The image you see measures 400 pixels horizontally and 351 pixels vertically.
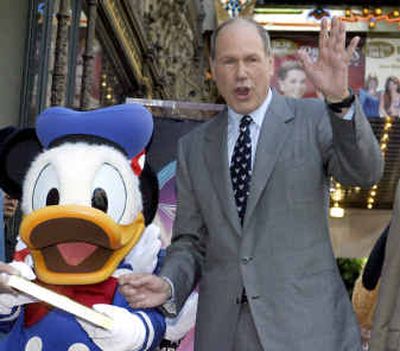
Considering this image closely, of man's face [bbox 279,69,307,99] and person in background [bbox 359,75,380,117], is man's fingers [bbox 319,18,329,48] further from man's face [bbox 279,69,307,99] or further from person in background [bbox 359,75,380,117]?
person in background [bbox 359,75,380,117]

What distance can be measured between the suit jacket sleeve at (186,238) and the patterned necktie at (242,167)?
261 mm

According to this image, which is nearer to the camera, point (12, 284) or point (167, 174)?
point (12, 284)

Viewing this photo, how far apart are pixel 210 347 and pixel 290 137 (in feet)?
2.83

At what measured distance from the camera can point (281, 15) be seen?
18844 millimetres

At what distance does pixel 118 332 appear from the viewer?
11.5 ft

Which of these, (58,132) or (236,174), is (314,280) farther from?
(58,132)

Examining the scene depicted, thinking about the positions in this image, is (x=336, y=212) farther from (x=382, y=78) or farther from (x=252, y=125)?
(x=252, y=125)

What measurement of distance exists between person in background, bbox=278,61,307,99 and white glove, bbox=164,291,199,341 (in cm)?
1090

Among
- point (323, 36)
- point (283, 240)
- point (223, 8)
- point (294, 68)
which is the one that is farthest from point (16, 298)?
point (223, 8)

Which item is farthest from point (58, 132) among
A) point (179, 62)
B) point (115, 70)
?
point (179, 62)

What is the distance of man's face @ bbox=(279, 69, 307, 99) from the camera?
15.0 m

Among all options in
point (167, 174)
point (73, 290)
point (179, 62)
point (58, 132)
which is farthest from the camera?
point (179, 62)

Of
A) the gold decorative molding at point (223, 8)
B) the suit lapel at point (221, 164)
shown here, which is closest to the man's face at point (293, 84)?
the gold decorative molding at point (223, 8)

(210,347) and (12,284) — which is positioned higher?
(12,284)
